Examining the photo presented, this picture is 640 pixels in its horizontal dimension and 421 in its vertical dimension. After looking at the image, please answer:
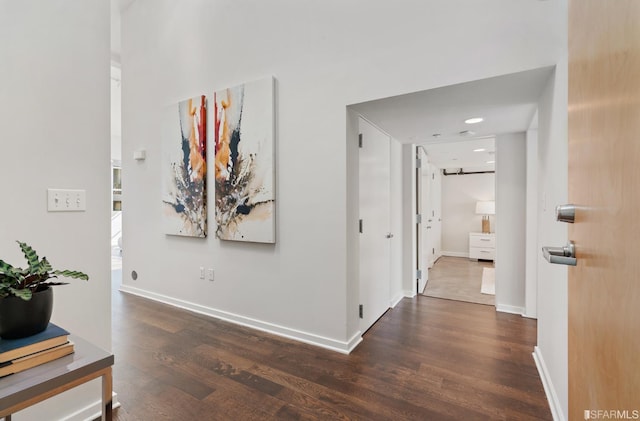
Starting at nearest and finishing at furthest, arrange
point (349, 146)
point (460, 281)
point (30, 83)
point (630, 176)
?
1. point (630, 176)
2. point (30, 83)
3. point (349, 146)
4. point (460, 281)

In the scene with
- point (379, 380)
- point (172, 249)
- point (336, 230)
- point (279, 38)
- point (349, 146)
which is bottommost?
point (379, 380)

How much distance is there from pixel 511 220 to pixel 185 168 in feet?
11.9

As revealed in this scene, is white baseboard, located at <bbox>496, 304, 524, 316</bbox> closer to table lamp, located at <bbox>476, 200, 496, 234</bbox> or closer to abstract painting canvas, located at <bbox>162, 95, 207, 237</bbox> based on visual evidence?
abstract painting canvas, located at <bbox>162, 95, 207, 237</bbox>

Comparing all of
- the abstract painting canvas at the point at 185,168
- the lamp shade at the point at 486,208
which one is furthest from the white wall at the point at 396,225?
the lamp shade at the point at 486,208

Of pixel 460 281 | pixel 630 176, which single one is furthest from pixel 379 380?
pixel 460 281

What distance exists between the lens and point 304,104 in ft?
8.31

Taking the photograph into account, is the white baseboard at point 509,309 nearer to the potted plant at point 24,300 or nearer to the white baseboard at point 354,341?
the white baseboard at point 354,341

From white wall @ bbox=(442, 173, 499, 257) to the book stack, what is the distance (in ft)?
24.2

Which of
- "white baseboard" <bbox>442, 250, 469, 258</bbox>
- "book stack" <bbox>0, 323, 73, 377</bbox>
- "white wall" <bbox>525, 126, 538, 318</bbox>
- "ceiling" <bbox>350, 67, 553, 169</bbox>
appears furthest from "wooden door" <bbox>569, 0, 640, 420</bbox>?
"white baseboard" <bbox>442, 250, 469, 258</bbox>

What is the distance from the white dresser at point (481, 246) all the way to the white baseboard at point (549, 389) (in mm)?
4360

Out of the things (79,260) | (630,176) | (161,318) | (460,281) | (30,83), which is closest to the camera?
(630,176)

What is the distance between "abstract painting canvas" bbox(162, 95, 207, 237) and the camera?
317cm

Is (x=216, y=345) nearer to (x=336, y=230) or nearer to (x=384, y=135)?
(x=336, y=230)

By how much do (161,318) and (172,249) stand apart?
2.53 ft
